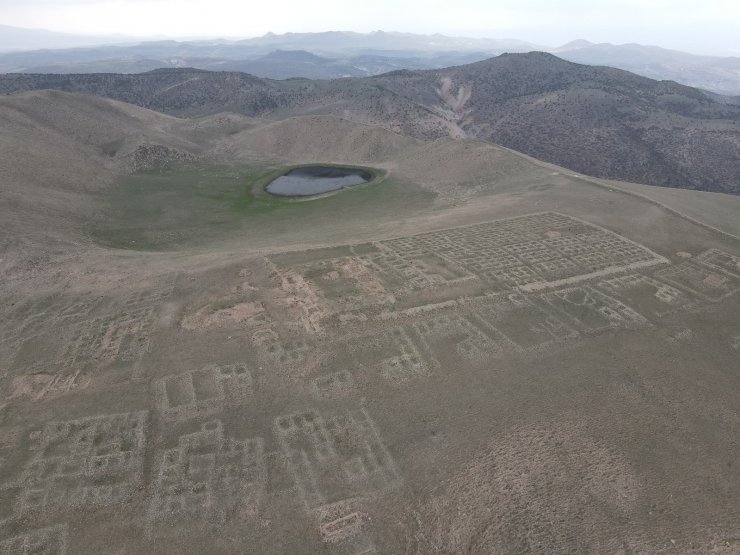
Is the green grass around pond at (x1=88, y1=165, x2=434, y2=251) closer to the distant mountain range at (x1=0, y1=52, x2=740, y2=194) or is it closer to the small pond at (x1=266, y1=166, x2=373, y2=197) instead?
the small pond at (x1=266, y1=166, x2=373, y2=197)

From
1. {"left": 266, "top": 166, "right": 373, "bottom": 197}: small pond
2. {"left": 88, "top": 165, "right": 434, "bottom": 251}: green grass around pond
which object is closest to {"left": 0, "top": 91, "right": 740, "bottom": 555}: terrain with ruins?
{"left": 88, "top": 165, "right": 434, "bottom": 251}: green grass around pond

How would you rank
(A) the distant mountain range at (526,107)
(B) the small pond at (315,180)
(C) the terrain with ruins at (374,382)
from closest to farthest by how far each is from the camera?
(C) the terrain with ruins at (374,382), (B) the small pond at (315,180), (A) the distant mountain range at (526,107)

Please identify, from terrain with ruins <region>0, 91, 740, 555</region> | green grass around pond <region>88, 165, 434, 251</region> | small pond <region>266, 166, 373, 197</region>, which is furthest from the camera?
small pond <region>266, 166, 373, 197</region>

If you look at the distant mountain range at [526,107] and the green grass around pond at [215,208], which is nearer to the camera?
the green grass around pond at [215,208]

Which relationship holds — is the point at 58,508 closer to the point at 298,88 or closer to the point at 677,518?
the point at 677,518

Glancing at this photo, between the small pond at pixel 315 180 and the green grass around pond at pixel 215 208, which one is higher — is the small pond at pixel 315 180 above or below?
below

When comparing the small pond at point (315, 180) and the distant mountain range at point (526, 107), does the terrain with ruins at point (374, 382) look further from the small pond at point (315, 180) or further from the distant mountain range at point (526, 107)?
the distant mountain range at point (526, 107)

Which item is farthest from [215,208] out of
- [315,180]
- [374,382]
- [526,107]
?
[526,107]

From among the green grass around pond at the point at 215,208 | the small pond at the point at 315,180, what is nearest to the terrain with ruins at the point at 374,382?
the green grass around pond at the point at 215,208
